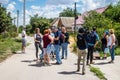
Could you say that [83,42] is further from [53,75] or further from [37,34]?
[37,34]

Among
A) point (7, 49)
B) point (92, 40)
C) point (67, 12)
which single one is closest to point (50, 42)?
point (92, 40)

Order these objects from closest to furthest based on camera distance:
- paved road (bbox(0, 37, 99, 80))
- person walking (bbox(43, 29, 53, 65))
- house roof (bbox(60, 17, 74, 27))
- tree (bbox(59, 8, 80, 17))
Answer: paved road (bbox(0, 37, 99, 80)) < person walking (bbox(43, 29, 53, 65)) < house roof (bbox(60, 17, 74, 27)) < tree (bbox(59, 8, 80, 17))

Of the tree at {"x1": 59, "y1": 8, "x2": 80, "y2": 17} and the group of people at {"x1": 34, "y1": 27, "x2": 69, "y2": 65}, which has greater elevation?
the tree at {"x1": 59, "y1": 8, "x2": 80, "y2": 17}

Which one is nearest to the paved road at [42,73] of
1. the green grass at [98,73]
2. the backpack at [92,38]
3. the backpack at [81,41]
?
the green grass at [98,73]

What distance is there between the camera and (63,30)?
1966 centimetres

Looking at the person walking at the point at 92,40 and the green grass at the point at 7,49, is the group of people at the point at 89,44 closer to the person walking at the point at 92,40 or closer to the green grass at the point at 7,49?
the person walking at the point at 92,40

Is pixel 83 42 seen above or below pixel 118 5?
below

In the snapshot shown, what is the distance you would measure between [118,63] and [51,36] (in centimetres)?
367

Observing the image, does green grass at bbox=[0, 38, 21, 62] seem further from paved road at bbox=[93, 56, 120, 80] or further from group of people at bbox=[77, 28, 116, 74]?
paved road at bbox=[93, 56, 120, 80]

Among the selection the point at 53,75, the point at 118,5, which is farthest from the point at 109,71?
the point at 118,5

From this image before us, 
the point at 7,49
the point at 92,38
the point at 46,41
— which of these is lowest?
the point at 7,49

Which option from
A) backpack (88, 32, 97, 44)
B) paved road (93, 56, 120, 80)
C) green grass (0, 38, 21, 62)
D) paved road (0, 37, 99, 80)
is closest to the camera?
paved road (0, 37, 99, 80)

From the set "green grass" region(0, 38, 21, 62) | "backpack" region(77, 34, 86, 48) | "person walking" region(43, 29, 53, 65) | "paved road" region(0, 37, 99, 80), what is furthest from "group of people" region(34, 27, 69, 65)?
"green grass" region(0, 38, 21, 62)

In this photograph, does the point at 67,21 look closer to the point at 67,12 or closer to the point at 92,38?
the point at 67,12
